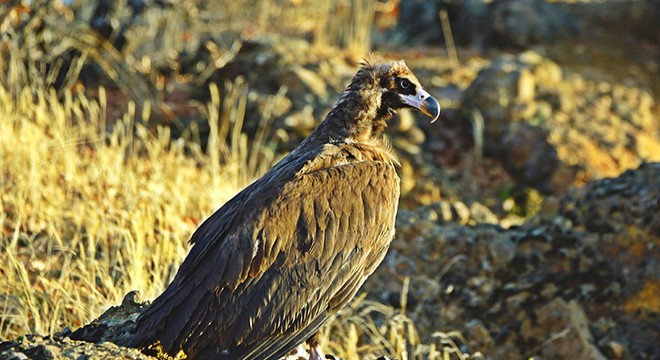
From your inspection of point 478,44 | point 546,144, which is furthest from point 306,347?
point 478,44

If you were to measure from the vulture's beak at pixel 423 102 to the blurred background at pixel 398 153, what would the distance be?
4.69ft

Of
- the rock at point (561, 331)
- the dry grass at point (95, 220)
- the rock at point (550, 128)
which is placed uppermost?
the dry grass at point (95, 220)

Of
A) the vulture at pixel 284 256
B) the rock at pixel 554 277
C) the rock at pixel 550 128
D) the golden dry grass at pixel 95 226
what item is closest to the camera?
the vulture at pixel 284 256

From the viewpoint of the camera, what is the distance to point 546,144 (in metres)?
11.2

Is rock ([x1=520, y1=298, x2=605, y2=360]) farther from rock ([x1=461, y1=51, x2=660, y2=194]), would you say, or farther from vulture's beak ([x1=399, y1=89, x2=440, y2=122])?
rock ([x1=461, y1=51, x2=660, y2=194])

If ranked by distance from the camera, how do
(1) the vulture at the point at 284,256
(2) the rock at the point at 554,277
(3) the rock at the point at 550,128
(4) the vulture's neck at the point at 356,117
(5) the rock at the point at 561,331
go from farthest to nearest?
1. (3) the rock at the point at 550,128
2. (2) the rock at the point at 554,277
3. (5) the rock at the point at 561,331
4. (4) the vulture's neck at the point at 356,117
5. (1) the vulture at the point at 284,256

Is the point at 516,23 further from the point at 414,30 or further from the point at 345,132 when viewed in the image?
the point at 345,132

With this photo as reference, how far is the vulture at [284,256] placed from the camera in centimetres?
456

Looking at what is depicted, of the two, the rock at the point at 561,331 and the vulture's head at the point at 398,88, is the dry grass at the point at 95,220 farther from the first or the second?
the vulture's head at the point at 398,88

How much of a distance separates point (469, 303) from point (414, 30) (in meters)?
10.9

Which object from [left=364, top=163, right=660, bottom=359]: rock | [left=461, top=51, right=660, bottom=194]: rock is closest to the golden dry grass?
[left=364, top=163, right=660, bottom=359]: rock

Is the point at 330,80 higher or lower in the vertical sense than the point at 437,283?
higher

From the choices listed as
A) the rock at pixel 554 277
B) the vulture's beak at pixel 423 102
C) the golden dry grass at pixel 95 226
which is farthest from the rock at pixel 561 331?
the vulture's beak at pixel 423 102

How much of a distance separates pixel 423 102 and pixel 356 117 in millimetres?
352
